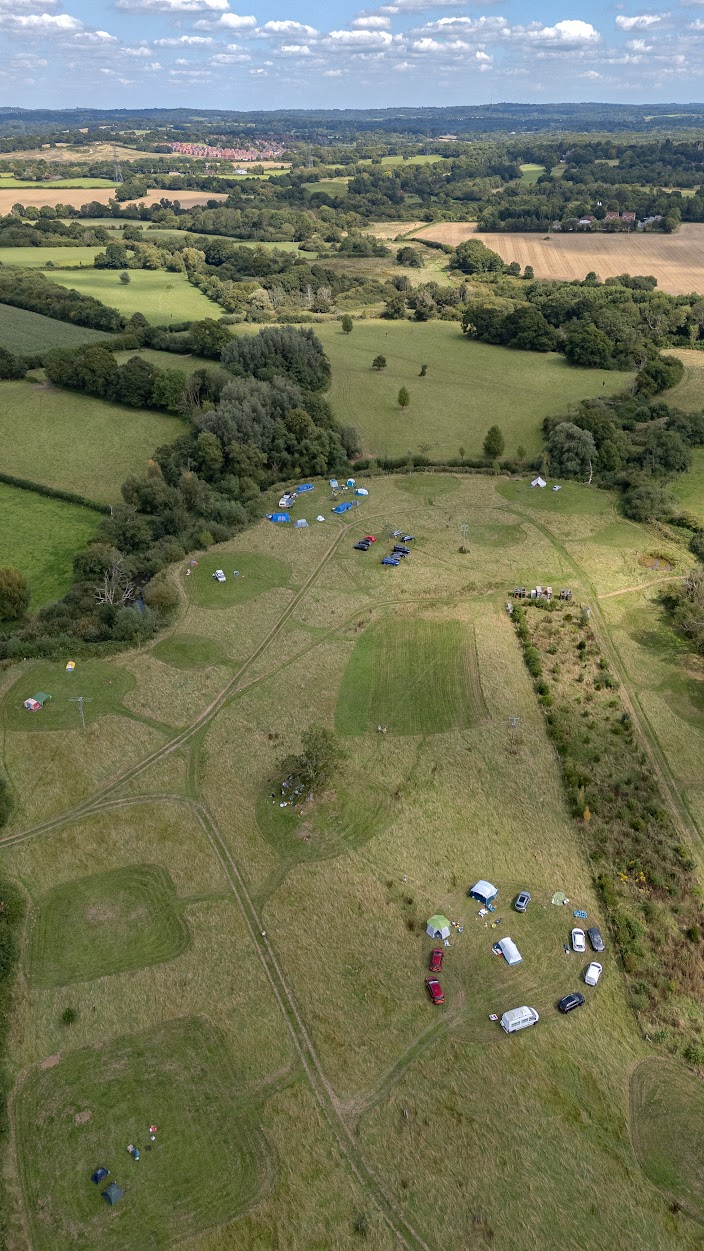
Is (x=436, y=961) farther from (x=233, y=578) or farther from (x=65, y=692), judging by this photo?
(x=233, y=578)

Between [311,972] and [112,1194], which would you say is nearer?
[112,1194]

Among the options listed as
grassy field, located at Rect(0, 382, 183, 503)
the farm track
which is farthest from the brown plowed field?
the farm track

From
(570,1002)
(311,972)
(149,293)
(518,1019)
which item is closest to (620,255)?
(149,293)

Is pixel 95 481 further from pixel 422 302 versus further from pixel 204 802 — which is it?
pixel 422 302

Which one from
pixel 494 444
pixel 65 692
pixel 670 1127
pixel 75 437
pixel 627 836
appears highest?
pixel 75 437

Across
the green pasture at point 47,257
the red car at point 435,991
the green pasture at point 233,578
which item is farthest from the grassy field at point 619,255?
the red car at point 435,991
